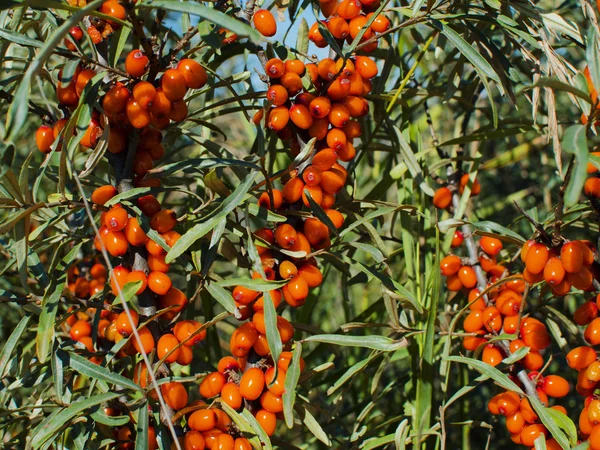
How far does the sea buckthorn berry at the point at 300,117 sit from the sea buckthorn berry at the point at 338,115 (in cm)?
4

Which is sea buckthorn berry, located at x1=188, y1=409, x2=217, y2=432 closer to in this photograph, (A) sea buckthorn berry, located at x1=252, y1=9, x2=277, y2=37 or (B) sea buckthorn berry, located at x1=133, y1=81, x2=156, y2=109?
(B) sea buckthorn berry, located at x1=133, y1=81, x2=156, y2=109

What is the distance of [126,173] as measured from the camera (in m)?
0.88

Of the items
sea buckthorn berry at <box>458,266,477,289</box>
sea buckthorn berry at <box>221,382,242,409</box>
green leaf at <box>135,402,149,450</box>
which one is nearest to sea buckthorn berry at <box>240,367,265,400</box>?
sea buckthorn berry at <box>221,382,242,409</box>

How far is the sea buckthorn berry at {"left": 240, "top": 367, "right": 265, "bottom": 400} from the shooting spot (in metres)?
0.85

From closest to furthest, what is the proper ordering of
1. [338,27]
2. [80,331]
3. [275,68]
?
[275,68]
[338,27]
[80,331]

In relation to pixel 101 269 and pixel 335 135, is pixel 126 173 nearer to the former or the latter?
pixel 335 135

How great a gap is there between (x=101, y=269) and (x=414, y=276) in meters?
0.62

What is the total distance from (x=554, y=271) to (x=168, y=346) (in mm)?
521

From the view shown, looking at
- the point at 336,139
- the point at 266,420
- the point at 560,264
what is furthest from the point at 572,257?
the point at 266,420

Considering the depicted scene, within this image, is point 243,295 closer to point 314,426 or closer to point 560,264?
point 314,426

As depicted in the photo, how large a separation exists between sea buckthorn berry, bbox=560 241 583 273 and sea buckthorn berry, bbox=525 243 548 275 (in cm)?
2

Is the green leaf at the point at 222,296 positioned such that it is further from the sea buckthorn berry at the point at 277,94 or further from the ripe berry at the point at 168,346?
the sea buckthorn berry at the point at 277,94

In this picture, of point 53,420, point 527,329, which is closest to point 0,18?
point 53,420

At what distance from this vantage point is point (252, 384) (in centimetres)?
85
